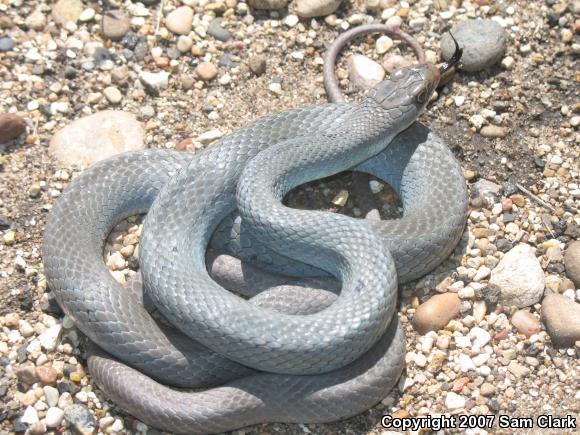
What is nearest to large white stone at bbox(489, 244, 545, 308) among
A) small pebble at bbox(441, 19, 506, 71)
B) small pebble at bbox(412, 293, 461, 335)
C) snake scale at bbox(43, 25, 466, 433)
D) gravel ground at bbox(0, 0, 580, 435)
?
gravel ground at bbox(0, 0, 580, 435)

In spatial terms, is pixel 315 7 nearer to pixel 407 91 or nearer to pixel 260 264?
pixel 407 91

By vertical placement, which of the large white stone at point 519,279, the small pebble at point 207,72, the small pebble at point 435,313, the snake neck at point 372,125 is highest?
the snake neck at point 372,125

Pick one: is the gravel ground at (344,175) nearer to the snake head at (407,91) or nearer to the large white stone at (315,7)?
the large white stone at (315,7)

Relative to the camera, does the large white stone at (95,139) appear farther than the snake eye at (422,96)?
Yes

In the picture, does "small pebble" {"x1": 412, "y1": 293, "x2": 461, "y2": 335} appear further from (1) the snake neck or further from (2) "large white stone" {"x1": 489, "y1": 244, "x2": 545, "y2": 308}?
(1) the snake neck

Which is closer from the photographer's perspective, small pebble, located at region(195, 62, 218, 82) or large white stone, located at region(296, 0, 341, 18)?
small pebble, located at region(195, 62, 218, 82)

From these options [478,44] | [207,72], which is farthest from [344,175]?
[478,44]

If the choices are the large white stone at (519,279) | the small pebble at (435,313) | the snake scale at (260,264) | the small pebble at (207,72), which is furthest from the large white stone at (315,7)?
the small pebble at (435,313)
